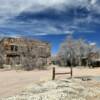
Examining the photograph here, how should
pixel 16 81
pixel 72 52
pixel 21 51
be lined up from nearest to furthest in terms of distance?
pixel 16 81, pixel 21 51, pixel 72 52

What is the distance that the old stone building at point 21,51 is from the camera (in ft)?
147

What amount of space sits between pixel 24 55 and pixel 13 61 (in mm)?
6778

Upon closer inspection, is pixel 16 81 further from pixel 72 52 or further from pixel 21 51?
pixel 72 52

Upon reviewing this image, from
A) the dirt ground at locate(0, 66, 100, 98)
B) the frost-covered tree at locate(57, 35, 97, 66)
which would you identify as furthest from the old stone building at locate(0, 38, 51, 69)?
the dirt ground at locate(0, 66, 100, 98)

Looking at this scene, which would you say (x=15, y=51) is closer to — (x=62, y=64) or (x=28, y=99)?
(x=62, y=64)

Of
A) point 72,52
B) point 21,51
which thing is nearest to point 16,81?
point 21,51

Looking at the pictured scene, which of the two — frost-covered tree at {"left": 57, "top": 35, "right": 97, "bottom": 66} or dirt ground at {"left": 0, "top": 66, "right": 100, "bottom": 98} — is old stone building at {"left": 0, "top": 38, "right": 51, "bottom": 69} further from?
dirt ground at {"left": 0, "top": 66, "right": 100, "bottom": 98}

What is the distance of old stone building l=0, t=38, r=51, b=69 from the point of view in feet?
147

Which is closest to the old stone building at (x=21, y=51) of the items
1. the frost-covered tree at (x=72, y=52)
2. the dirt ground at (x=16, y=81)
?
the frost-covered tree at (x=72, y=52)

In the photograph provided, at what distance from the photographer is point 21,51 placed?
47562 mm

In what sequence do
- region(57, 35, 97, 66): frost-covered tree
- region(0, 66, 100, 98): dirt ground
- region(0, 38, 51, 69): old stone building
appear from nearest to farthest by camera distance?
region(0, 66, 100, 98): dirt ground
region(0, 38, 51, 69): old stone building
region(57, 35, 97, 66): frost-covered tree

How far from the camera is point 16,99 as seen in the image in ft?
43.1

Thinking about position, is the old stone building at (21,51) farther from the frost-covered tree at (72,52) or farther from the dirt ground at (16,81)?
the dirt ground at (16,81)

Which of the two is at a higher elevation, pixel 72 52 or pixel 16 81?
pixel 72 52
